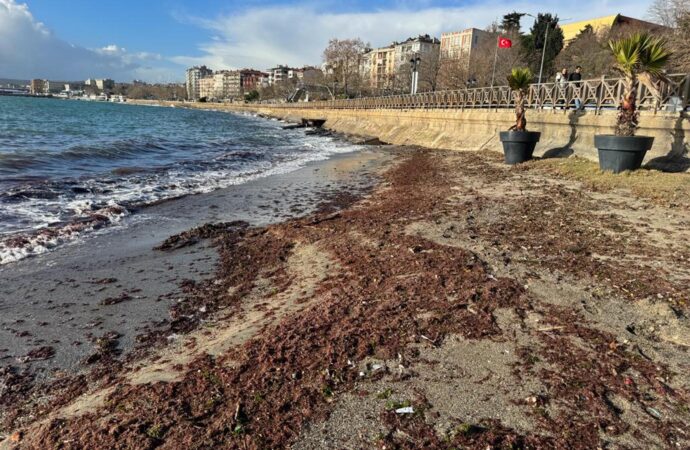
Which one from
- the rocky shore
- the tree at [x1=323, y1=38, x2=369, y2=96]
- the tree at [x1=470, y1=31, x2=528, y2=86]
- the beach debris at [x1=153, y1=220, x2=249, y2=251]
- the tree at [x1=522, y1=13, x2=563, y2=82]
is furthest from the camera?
the tree at [x1=323, y1=38, x2=369, y2=96]

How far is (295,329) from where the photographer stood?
3.79m

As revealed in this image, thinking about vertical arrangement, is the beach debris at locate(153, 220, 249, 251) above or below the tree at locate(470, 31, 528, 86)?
below

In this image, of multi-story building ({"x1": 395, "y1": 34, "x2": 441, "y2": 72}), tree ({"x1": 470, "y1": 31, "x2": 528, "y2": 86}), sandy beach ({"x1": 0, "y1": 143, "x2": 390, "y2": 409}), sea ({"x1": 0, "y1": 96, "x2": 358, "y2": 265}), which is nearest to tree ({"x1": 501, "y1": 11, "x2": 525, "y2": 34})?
tree ({"x1": 470, "y1": 31, "x2": 528, "y2": 86})

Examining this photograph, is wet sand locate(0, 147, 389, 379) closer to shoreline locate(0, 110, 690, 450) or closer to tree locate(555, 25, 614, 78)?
shoreline locate(0, 110, 690, 450)

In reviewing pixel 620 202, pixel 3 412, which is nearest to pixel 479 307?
pixel 3 412

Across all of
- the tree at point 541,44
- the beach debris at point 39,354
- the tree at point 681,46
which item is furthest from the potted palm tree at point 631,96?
the tree at point 541,44

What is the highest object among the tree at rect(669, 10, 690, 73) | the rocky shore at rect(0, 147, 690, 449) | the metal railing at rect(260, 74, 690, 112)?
the tree at rect(669, 10, 690, 73)

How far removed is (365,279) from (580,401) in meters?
2.62

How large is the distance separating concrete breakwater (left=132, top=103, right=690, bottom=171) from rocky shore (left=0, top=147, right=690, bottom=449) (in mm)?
5142

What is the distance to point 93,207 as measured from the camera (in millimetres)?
9719

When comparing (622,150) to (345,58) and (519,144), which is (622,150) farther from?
(345,58)

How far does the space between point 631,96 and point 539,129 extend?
21.6ft

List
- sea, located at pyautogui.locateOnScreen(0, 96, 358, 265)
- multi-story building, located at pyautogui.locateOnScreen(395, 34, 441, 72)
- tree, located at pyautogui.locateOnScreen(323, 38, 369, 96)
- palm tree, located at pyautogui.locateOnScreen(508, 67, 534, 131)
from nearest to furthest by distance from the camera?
sea, located at pyautogui.locateOnScreen(0, 96, 358, 265) < palm tree, located at pyautogui.locateOnScreen(508, 67, 534, 131) < tree, located at pyautogui.locateOnScreen(323, 38, 369, 96) < multi-story building, located at pyautogui.locateOnScreen(395, 34, 441, 72)

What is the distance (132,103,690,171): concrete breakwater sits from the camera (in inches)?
408
